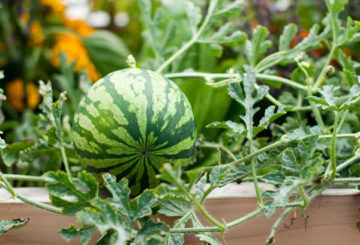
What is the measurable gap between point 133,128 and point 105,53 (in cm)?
101

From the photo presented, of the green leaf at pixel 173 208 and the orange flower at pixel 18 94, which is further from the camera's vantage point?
the orange flower at pixel 18 94

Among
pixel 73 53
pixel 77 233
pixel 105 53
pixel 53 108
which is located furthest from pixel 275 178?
pixel 73 53

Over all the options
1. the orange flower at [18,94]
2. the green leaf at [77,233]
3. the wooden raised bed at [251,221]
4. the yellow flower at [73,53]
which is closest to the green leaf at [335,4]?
the wooden raised bed at [251,221]

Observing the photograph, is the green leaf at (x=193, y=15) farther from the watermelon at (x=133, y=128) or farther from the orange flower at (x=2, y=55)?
the orange flower at (x=2, y=55)

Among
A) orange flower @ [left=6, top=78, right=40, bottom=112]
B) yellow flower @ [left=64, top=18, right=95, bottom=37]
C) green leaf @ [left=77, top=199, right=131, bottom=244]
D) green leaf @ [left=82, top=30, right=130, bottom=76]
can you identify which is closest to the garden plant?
green leaf @ [left=77, top=199, right=131, bottom=244]

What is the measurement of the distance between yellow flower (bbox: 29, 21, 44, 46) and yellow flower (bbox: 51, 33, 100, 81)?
0.08m

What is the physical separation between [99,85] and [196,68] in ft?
1.83

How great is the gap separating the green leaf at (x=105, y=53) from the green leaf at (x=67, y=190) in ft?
3.27

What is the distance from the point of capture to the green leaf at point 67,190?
20.0 inches

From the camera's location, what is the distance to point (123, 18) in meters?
2.75

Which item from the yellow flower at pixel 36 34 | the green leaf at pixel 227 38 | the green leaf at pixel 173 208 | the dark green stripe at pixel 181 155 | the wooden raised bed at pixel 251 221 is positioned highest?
the yellow flower at pixel 36 34

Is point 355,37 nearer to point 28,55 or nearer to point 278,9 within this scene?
point 278,9

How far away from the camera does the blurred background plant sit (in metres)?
0.95

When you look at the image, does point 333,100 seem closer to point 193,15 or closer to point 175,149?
point 175,149
